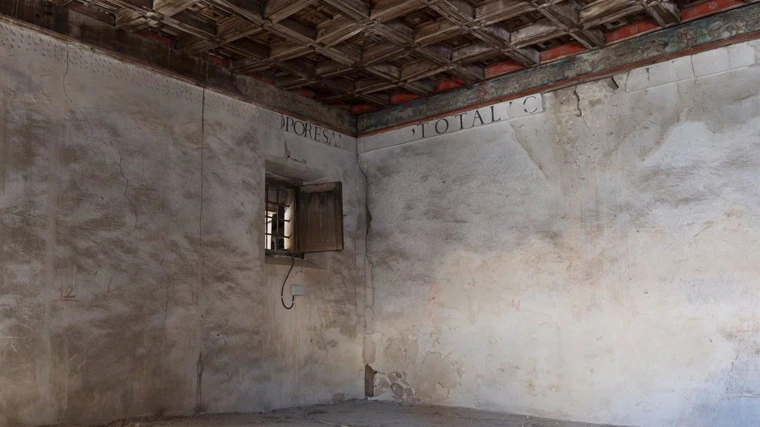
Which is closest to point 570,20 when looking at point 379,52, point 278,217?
point 379,52

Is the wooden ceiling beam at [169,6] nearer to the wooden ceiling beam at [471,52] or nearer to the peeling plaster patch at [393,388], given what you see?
the wooden ceiling beam at [471,52]

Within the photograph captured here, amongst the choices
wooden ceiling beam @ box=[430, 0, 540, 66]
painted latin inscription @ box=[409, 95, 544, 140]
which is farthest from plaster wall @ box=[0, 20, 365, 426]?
wooden ceiling beam @ box=[430, 0, 540, 66]

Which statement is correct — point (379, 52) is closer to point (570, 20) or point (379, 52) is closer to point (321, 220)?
point (570, 20)

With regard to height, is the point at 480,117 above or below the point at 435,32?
below

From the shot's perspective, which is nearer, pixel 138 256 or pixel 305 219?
pixel 138 256

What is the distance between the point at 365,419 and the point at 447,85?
346 centimetres

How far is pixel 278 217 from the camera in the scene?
675cm

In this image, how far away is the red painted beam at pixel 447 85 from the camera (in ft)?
21.7

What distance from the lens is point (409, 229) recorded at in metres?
6.85

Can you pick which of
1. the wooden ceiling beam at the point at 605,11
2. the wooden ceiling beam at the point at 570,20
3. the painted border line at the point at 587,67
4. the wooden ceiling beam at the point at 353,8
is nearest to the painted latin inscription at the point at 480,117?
the painted border line at the point at 587,67

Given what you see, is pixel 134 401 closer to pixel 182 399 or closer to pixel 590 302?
pixel 182 399

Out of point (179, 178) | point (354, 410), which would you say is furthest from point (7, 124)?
point (354, 410)

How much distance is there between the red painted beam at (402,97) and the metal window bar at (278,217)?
60.5 inches

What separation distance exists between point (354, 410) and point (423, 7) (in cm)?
379
